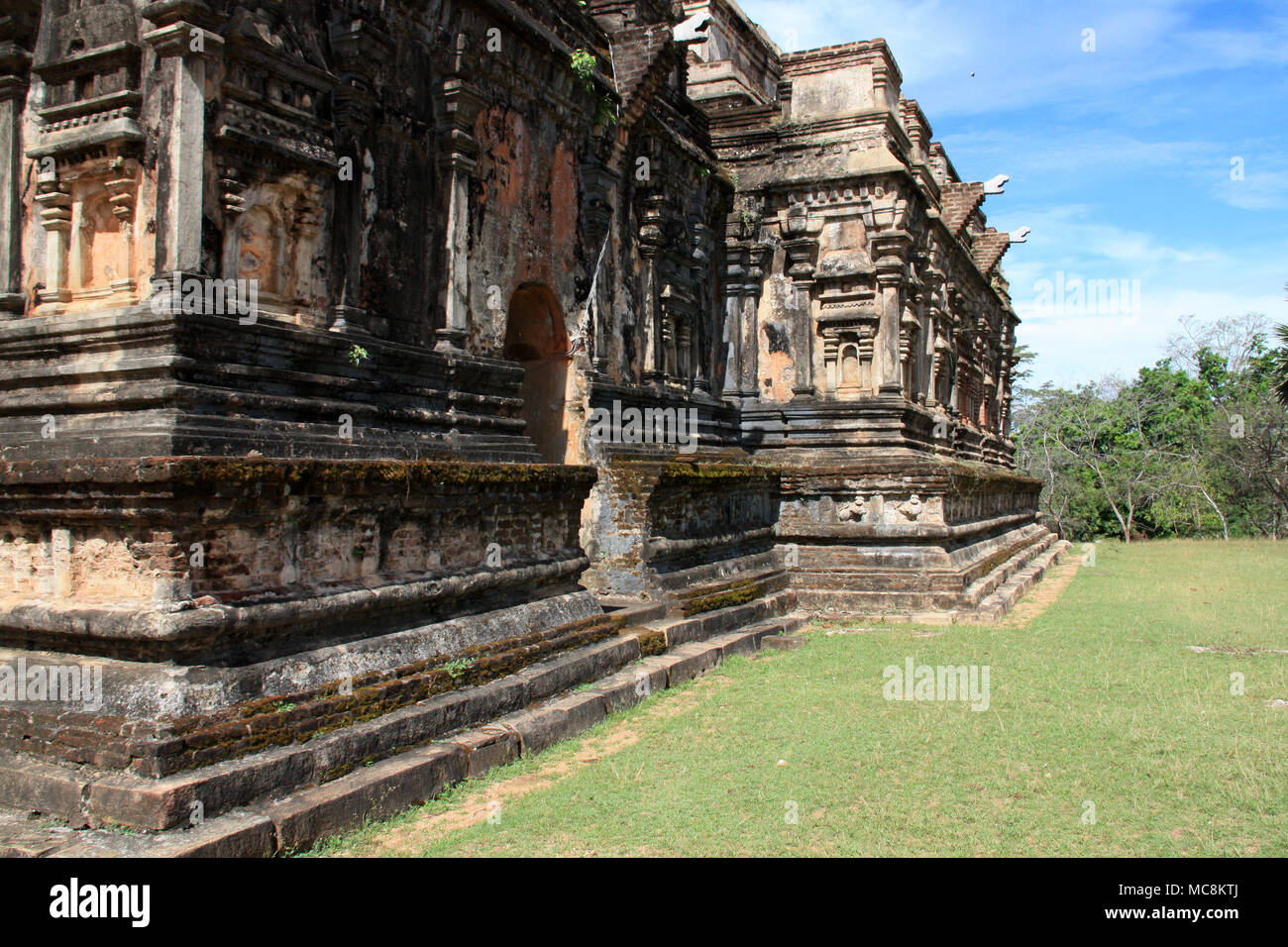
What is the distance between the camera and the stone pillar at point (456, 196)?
7340mm

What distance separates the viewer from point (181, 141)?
5.17 m

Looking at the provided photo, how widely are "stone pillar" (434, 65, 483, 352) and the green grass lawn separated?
3088 mm

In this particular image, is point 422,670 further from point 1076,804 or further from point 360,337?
point 1076,804

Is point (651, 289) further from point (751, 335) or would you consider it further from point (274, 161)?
point (274, 161)

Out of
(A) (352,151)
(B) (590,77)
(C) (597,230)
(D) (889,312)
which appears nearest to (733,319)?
(D) (889,312)

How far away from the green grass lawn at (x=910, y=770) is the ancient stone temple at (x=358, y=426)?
0.42 metres

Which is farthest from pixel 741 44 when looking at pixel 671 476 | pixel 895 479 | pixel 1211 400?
pixel 1211 400

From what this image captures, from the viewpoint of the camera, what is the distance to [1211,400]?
39.2 meters

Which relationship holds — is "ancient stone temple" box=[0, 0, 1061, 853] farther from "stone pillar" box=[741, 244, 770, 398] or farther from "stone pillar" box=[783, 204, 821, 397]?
"stone pillar" box=[783, 204, 821, 397]

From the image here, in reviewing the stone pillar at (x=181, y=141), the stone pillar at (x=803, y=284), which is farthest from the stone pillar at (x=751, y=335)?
the stone pillar at (x=181, y=141)

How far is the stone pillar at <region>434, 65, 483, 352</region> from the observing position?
7340 mm

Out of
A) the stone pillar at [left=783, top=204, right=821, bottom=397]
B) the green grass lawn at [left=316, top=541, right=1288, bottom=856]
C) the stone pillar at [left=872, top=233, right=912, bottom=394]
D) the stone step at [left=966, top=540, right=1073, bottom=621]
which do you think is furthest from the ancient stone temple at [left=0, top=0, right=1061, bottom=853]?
the stone pillar at [left=783, top=204, right=821, bottom=397]

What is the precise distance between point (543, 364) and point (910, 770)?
5.43 meters
